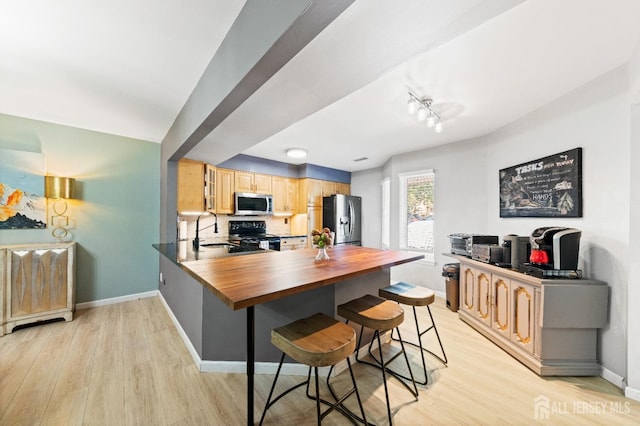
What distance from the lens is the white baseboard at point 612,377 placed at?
1.82 metres

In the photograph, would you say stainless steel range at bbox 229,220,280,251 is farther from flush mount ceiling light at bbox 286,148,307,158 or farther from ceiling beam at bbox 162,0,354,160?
ceiling beam at bbox 162,0,354,160

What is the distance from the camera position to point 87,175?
3.31 meters

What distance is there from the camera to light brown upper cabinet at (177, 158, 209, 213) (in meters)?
3.47

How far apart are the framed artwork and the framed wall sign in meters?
5.79

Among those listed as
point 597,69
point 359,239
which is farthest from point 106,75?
point 359,239

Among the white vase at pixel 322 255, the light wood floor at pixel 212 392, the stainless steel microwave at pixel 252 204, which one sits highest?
the stainless steel microwave at pixel 252 204

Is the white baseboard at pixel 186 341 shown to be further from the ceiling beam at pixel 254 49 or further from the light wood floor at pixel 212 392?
the ceiling beam at pixel 254 49

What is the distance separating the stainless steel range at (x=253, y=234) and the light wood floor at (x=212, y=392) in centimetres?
204

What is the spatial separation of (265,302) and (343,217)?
3761mm

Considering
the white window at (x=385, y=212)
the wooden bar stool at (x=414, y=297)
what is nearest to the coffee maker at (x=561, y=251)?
the wooden bar stool at (x=414, y=297)

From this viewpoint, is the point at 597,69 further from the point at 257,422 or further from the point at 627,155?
the point at 257,422

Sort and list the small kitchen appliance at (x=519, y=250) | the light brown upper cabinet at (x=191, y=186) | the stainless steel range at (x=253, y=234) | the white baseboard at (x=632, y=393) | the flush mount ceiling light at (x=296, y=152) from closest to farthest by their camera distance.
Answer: the white baseboard at (x=632, y=393), the small kitchen appliance at (x=519, y=250), the light brown upper cabinet at (x=191, y=186), the flush mount ceiling light at (x=296, y=152), the stainless steel range at (x=253, y=234)

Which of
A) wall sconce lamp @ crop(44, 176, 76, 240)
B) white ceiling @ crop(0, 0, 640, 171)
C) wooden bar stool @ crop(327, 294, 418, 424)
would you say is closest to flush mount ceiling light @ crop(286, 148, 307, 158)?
white ceiling @ crop(0, 0, 640, 171)

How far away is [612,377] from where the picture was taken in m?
1.88
